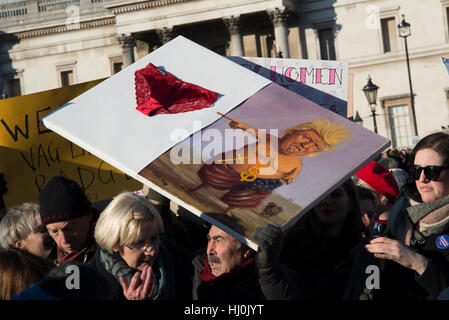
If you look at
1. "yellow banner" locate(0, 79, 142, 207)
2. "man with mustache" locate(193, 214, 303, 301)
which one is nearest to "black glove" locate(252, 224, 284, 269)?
"man with mustache" locate(193, 214, 303, 301)

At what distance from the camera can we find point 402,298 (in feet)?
9.86

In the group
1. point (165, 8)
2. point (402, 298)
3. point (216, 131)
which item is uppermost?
point (165, 8)

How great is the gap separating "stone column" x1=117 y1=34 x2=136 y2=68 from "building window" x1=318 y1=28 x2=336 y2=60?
1008 centimetres

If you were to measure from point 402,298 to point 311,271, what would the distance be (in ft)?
1.27

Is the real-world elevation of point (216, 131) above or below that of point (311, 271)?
above

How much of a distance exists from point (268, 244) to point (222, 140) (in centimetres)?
78

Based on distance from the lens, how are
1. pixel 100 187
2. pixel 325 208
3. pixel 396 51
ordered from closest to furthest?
pixel 325 208 → pixel 100 187 → pixel 396 51

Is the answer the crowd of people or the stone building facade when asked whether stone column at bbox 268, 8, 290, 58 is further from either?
the crowd of people

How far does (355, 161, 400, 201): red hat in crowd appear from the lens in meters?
4.57

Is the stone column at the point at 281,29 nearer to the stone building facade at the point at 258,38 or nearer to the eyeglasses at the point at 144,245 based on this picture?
the stone building facade at the point at 258,38

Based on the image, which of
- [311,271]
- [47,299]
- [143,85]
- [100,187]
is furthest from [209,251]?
[100,187]

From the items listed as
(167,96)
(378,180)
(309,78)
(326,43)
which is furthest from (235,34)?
(167,96)

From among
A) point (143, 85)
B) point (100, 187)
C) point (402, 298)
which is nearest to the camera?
point (402, 298)
